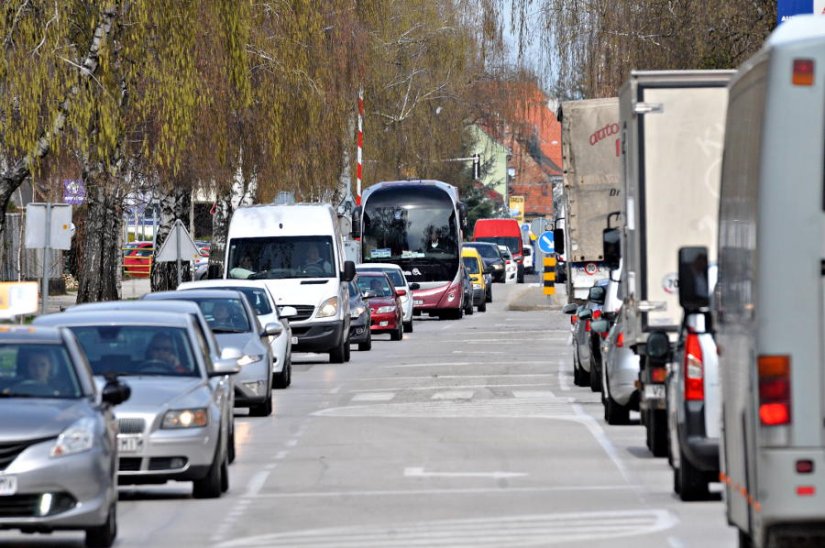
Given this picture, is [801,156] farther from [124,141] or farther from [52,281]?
[52,281]

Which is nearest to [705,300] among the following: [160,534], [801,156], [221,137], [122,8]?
[801,156]

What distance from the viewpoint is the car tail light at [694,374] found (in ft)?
42.8

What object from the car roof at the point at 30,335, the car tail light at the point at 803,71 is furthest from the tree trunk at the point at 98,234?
the car tail light at the point at 803,71

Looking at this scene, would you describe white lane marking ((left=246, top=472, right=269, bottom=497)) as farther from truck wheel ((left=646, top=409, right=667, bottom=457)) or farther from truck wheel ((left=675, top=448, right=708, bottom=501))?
truck wheel ((left=646, top=409, right=667, bottom=457))

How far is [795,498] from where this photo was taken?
8430mm

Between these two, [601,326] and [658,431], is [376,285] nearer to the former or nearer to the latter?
[601,326]

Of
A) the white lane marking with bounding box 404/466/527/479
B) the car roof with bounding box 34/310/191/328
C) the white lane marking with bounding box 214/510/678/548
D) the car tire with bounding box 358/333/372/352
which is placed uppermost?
the car roof with bounding box 34/310/191/328

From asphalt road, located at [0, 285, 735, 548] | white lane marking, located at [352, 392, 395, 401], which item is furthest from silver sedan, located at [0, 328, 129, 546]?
white lane marking, located at [352, 392, 395, 401]

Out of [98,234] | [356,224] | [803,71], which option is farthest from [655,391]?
[356,224]

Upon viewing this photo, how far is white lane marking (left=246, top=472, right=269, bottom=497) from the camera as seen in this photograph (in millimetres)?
15047

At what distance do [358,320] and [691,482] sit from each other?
2451cm

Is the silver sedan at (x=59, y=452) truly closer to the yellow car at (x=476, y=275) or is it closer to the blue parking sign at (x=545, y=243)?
the yellow car at (x=476, y=275)

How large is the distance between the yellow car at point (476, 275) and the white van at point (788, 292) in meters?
52.1

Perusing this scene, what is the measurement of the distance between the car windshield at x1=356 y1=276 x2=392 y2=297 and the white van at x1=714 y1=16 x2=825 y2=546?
111 ft
